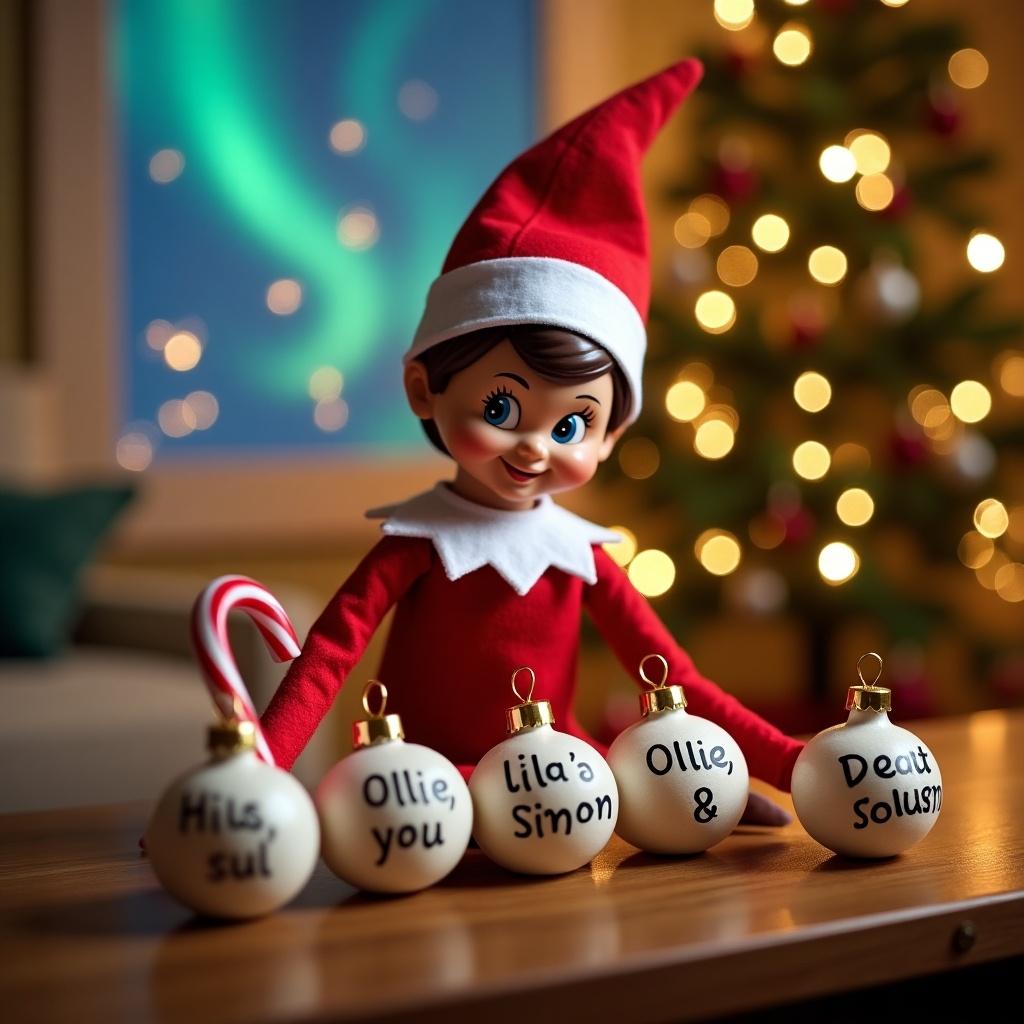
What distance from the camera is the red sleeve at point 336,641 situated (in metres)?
0.78

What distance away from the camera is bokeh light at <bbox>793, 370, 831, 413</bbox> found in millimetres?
2795

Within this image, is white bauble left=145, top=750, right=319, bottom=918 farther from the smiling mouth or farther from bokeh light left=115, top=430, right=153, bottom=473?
bokeh light left=115, top=430, right=153, bottom=473

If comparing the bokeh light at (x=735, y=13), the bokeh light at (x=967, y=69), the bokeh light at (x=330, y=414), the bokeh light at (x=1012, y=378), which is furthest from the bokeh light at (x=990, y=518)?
the bokeh light at (x=330, y=414)

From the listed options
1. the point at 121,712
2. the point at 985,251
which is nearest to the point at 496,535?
the point at 121,712

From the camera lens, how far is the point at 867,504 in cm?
276

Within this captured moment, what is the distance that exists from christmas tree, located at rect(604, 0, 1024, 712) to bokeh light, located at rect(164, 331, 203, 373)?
859mm

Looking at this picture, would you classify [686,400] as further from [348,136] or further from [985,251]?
[348,136]

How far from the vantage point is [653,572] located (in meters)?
2.85

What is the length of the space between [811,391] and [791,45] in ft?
2.41

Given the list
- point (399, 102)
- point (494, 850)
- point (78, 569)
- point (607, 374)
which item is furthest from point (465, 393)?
point (399, 102)

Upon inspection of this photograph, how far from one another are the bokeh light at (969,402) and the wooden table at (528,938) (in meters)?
2.11

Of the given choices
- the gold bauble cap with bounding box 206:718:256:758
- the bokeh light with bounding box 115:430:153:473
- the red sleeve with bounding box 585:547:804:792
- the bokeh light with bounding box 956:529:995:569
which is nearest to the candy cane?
the gold bauble cap with bounding box 206:718:256:758

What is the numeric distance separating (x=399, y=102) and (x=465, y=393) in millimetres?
2128

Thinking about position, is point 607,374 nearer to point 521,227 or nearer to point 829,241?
point 521,227
